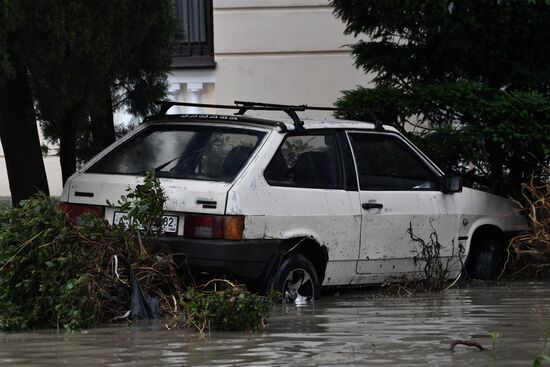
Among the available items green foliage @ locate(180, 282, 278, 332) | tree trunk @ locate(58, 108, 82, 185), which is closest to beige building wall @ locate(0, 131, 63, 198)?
tree trunk @ locate(58, 108, 82, 185)

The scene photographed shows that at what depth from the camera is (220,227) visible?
812 cm

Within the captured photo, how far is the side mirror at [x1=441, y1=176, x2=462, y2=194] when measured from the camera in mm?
9930

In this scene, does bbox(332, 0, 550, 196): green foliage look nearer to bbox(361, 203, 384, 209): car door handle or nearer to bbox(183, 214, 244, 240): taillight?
bbox(361, 203, 384, 209): car door handle

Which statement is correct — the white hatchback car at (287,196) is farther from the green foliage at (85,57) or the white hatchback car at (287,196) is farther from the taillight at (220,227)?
the green foliage at (85,57)

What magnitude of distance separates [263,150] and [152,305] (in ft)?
4.81

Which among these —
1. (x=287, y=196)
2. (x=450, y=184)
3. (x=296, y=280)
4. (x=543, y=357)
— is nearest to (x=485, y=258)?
(x=450, y=184)

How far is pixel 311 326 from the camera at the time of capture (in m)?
7.42

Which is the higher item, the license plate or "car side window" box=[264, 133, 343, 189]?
"car side window" box=[264, 133, 343, 189]

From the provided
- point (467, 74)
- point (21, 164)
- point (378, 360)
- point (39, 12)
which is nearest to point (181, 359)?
point (378, 360)

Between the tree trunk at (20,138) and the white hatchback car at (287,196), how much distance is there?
1432 mm

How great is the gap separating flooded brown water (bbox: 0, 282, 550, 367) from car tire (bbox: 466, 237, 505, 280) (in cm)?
182

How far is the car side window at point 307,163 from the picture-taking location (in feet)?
28.5

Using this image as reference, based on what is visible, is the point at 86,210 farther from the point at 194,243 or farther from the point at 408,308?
the point at 408,308

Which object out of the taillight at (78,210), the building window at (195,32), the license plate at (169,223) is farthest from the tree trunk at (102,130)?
the building window at (195,32)
